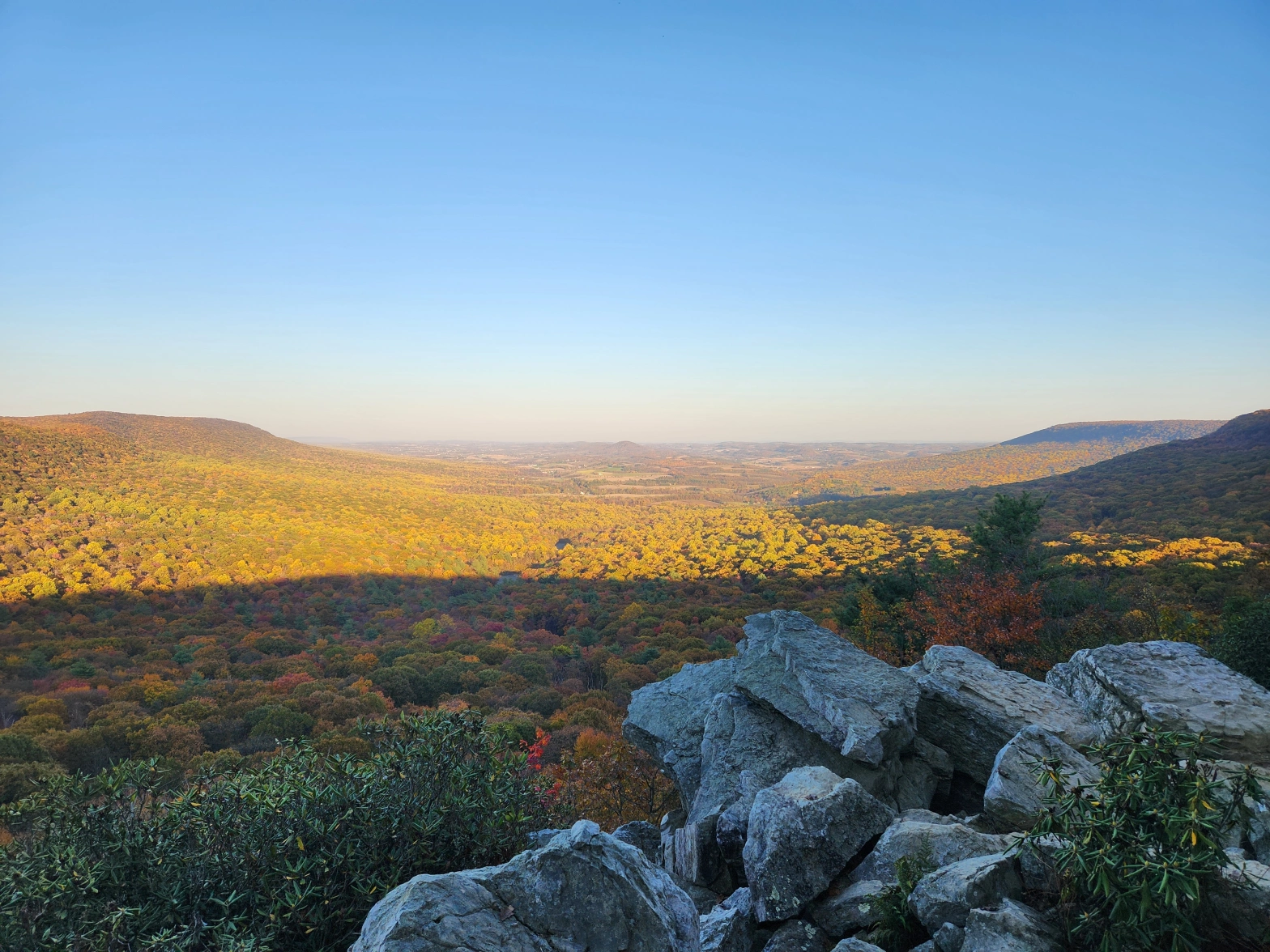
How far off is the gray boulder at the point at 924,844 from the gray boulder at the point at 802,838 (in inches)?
14.7

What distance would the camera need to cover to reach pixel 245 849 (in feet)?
A: 24.5

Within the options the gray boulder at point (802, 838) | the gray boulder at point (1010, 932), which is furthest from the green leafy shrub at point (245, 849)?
the gray boulder at point (1010, 932)

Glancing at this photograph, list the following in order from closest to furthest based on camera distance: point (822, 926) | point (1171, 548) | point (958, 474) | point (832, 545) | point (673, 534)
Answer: point (822, 926)
point (1171, 548)
point (832, 545)
point (673, 534)
point (958, 474)

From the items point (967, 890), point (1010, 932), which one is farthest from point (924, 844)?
point (1010, 932)

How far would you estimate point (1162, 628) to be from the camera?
21.0m

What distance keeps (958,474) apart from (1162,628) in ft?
582

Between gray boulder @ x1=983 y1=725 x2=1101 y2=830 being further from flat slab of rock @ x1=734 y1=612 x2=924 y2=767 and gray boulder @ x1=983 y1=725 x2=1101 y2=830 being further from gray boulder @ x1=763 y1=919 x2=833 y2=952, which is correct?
gray boulder @ x1=763 y1=919 x2=833 y2=952

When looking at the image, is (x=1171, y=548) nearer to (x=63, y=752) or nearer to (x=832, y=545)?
(x=832, y=545)

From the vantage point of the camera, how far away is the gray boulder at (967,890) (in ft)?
20.9

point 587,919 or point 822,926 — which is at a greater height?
point 587,919

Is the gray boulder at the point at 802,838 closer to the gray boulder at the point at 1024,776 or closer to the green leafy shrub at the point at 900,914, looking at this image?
the green leafy shrub at the point at 900,914

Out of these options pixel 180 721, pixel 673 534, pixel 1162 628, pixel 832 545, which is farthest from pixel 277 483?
pixel 1162 628

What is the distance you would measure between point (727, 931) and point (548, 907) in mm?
3175

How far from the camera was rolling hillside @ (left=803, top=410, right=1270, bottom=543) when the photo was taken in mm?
55281
